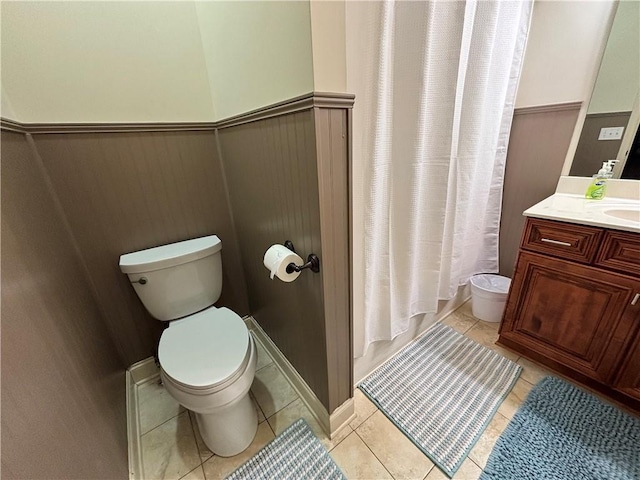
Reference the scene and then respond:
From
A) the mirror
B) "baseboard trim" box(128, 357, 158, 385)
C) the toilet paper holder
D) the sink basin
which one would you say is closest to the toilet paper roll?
the toilet paper holder

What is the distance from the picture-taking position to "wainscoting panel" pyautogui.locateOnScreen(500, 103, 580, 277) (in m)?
1.53

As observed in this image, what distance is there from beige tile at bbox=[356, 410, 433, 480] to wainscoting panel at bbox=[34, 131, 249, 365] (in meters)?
1.19

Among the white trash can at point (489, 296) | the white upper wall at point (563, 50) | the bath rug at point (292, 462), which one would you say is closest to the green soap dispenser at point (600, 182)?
the white upper wall at point (563, 50)

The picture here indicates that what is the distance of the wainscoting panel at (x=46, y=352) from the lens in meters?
0.56

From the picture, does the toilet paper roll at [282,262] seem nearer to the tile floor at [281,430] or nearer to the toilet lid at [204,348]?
the toilet lid at [204,348]

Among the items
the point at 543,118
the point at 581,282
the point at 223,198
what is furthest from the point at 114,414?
the point at 543,118

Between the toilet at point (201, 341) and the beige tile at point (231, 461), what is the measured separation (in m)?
0.02

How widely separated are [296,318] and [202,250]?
567mm

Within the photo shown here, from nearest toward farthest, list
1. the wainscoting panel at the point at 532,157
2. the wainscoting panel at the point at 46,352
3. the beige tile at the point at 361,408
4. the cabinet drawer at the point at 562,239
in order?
the wainscoting panel at the point at 46,352, the cabinet drawer at the point at 562,239, the beige tile at the point at 361,408, the wainscoting panel at the point at 532,157

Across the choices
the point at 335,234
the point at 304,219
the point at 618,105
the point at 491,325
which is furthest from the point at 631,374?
the point at 304,219

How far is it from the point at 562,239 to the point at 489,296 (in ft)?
2.14

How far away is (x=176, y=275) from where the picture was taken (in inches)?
48.6

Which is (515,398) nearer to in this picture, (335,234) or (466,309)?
(466,309)

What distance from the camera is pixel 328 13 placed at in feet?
2.11
